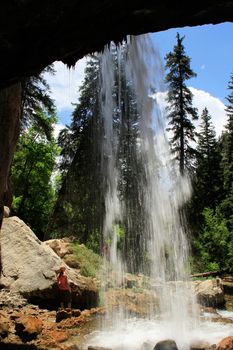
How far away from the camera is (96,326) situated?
11711mm

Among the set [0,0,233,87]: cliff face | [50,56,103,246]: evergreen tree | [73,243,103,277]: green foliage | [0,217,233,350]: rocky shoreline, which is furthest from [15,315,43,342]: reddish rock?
[50,56,103,246]: evergreen tree

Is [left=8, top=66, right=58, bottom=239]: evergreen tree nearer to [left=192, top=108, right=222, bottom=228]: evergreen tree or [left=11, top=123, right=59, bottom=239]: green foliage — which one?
[left=11, top=123, right=59, bottom=239]: green foliage

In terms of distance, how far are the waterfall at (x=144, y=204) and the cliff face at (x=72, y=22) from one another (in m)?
0.94

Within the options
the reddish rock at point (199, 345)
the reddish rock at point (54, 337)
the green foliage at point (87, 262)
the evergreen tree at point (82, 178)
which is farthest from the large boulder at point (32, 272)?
the evergreen tree at point (82, 178)

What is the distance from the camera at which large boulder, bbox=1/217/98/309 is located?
13.5m

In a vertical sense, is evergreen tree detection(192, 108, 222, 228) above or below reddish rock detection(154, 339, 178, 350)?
above

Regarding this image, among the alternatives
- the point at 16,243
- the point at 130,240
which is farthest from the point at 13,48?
the point at 130,240

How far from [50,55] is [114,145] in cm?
1987

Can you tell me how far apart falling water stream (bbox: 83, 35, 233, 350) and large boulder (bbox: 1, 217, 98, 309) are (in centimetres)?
137

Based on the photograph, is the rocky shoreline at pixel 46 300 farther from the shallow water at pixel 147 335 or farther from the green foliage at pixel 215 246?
the green foliage at pixel 215 246

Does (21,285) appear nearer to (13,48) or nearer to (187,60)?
(13,48)

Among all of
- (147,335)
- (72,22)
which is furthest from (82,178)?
(72,22)

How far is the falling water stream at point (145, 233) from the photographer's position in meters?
11.1

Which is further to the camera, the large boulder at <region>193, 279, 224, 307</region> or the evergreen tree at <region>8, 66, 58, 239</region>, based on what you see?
the evergreen tree at <region>8, 66, 58, 239</region>
